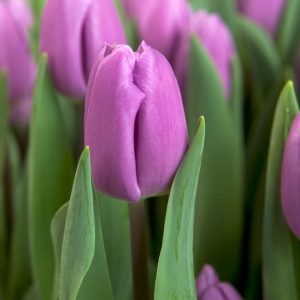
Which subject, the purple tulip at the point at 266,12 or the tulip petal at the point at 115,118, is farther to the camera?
the purple tulip at the point at 266,12

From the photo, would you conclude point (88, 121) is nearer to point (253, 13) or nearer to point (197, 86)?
point (197, 86)

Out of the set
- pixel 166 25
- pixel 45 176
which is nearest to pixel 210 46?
pixel 166 25

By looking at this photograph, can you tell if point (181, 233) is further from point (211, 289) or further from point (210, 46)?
point (210, 46)

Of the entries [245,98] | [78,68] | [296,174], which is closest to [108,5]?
[78,68]

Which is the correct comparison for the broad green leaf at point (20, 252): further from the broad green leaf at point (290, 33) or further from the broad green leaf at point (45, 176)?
the broad green leaf at point (290, 33)

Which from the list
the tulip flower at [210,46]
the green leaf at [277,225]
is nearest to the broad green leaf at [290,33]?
the tulip flower at [210,46]

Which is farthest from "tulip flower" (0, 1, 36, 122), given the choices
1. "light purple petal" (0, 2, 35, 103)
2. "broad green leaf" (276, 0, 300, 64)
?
"broad green leaf" (276, 0, 300, 64)
